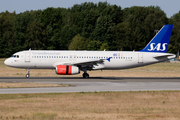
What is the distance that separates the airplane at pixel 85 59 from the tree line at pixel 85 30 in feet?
206

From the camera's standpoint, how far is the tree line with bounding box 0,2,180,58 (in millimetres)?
A: 118000

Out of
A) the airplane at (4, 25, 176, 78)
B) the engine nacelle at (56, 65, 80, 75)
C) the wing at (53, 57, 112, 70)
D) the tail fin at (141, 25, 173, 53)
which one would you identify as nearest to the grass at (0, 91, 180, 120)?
the engine nacelle at (56, 65, 80, 75)

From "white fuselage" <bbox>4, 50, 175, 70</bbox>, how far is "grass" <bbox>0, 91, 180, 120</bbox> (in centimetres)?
1641

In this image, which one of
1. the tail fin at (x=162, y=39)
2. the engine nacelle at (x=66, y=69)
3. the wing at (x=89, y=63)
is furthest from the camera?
the tail fin at (x=162, y=39)

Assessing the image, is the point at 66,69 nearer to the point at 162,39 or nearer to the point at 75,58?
the point at 75,58

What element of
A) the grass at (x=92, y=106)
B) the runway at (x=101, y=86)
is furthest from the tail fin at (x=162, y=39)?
the grass at (x=92, y=106)

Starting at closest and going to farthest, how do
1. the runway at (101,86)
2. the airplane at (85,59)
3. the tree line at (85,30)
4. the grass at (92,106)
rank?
the grass at (92,106), the runway at (101,86), the airplane at (85,59), the tree line at (85,30)

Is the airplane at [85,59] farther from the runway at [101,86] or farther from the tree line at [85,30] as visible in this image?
the tree line at [85,30]

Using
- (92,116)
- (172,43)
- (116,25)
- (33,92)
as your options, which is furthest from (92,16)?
(92,116)

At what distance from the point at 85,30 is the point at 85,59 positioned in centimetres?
9256

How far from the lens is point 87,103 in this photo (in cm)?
1945

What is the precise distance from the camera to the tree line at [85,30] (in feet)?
387

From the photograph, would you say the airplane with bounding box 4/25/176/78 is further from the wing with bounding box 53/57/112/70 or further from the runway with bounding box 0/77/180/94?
the runway with bounding box 0/77/180/94

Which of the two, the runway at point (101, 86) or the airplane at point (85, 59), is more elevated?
the airplane at point (85, 59)
